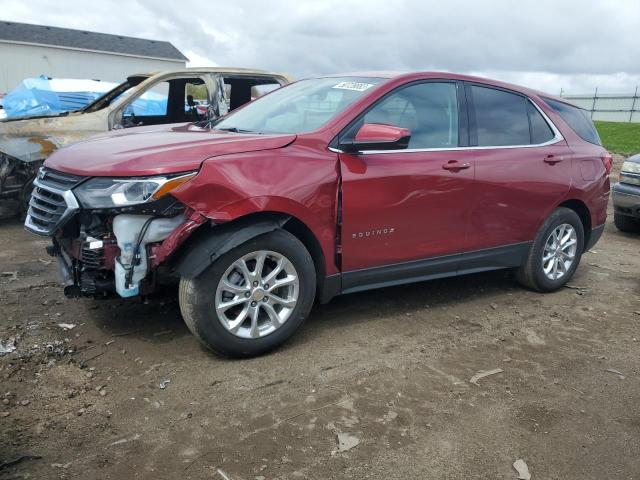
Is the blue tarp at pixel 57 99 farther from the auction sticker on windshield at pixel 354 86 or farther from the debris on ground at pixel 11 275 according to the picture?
the auction sticker on windshield at pixel 354 86

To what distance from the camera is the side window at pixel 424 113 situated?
13.4ft

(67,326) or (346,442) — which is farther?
(67,326)

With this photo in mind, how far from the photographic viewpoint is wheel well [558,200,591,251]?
527 cm

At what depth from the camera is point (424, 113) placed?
4273mm

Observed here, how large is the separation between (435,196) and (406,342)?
1082mm

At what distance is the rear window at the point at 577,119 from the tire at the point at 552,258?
78cm

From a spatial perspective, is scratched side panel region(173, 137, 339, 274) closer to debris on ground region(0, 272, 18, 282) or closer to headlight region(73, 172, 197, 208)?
headlight region(73, 172, 197, 208)

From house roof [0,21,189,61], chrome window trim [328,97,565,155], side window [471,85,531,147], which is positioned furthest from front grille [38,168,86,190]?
house roof [0,21,189,61]

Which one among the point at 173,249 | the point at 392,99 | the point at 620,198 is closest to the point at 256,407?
the point at 173,249

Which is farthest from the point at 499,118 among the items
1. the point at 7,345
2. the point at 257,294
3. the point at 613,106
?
the point at 613,106

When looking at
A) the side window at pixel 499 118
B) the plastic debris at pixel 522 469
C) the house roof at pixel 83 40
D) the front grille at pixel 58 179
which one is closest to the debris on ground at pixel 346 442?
the plastic debris at pixel 522 469

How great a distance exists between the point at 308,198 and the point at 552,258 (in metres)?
2.78

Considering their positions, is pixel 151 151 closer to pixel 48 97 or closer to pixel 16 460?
pixel 16 460

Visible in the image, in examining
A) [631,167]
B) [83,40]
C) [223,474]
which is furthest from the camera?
[83,40]
